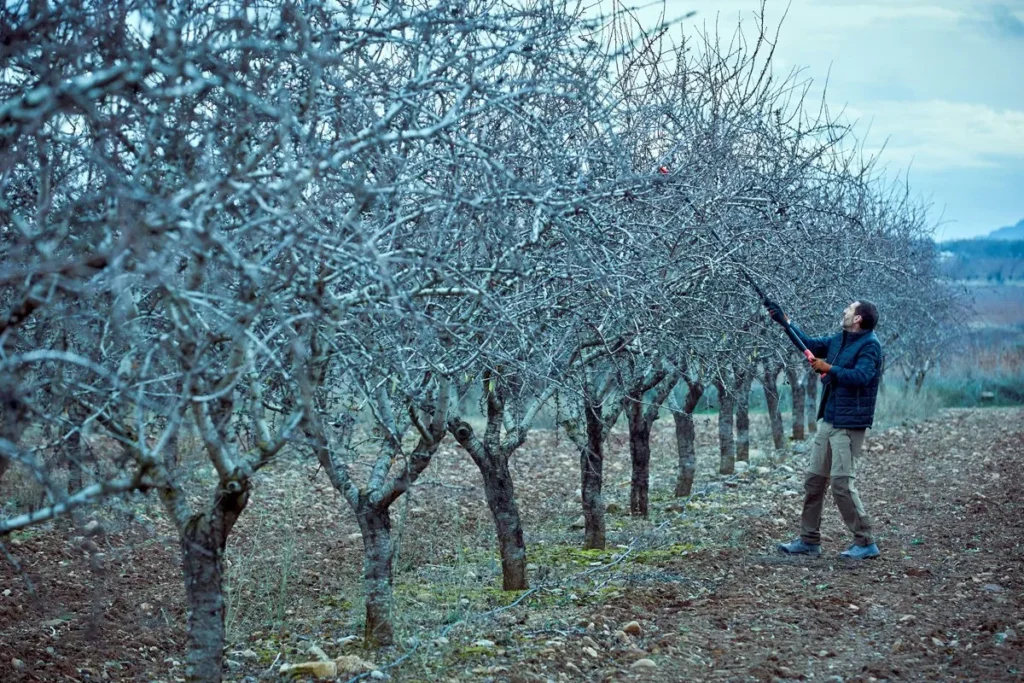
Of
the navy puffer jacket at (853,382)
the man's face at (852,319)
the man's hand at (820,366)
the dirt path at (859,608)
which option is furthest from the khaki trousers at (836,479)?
the man's face at (852,319)

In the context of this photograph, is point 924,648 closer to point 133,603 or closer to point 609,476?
point 133,603

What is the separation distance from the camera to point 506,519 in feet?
25.5

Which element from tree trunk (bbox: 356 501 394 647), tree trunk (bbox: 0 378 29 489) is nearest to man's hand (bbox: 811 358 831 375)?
tree trunk (bbox: 356 501 394 647)

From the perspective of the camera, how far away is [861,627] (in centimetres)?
679

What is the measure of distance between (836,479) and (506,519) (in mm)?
2704

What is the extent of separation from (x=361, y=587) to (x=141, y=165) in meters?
5.66

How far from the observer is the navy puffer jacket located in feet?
27.3

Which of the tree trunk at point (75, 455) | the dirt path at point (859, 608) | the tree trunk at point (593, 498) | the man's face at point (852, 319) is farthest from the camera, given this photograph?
the tree trunk at point (593, 498)

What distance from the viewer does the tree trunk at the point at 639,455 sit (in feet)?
38.5

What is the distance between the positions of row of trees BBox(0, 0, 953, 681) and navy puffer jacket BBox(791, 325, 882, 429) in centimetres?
84

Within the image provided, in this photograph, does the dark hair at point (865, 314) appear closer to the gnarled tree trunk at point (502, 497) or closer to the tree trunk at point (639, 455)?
the gnarled tree trunk at point (502, 497)

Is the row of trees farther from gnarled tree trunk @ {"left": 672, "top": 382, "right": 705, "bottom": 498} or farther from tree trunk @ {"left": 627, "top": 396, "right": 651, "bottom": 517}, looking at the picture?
gnarled tree trunk @ {"left": 672, "top": 382, "right": 705, "bottom": 498}

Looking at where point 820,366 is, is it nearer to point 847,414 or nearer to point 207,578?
point 847,414

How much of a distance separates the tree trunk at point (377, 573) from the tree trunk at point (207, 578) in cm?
194
